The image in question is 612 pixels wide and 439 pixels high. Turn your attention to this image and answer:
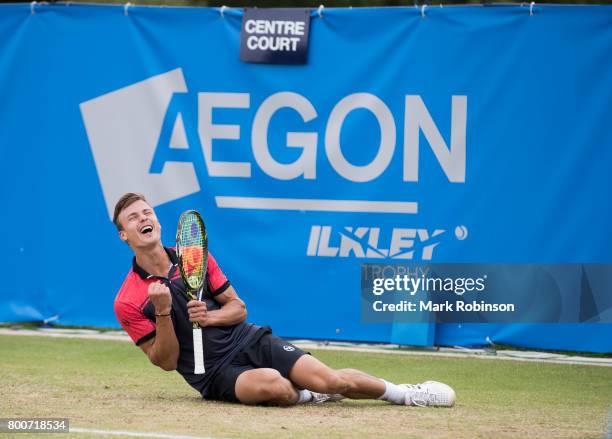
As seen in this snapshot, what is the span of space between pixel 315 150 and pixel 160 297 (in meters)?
3.34

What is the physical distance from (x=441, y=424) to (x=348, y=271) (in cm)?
329

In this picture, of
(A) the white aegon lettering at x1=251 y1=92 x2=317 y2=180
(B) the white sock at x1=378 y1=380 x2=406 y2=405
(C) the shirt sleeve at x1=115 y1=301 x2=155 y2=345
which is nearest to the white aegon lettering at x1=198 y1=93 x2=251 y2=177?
(A) the white aegon lettering at x1=251 y1=92 x2=317 y2=180

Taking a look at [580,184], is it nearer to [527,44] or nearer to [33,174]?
[527,44]

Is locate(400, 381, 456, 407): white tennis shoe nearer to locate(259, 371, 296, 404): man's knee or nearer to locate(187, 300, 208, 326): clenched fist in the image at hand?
locate(259, 371, 296, 404): man's knee

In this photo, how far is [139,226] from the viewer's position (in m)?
5.91

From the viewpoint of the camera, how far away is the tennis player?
572cm

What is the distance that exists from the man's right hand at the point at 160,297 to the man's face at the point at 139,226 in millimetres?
430

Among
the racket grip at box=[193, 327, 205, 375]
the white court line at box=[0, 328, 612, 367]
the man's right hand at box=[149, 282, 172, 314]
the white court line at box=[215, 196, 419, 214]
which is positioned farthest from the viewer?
the white court line at box=[215, 196, 419, 214]

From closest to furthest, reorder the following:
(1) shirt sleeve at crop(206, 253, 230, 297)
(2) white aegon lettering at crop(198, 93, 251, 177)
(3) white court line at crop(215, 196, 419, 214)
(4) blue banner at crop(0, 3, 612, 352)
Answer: (1) shirt sleeve at crop(206, 253, 230, 297)
(4) blue banner at crop(0, 3, 612, 352)
(3) white court line at crop(215, 196, 419, 214)
(2) white aegon lettering at crop(198, 93, 251, 177)

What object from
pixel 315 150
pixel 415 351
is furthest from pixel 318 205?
pixel 415 351

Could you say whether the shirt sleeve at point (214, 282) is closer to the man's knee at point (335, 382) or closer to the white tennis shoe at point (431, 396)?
the man's knee at point (335, 382)

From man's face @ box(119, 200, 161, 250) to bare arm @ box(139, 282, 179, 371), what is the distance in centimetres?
44

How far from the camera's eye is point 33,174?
359 inches

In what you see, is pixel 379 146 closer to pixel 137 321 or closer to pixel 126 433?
pixel 137 321
